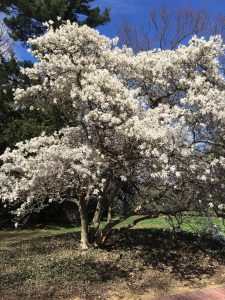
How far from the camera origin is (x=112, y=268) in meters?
8.42

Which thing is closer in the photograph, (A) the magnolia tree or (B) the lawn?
(B) the lawn

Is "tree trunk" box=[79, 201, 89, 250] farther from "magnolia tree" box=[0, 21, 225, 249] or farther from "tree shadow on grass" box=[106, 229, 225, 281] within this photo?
"tree shadow on grass" box=[106, 229, 225, 281]

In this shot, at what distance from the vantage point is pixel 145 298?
714 cm

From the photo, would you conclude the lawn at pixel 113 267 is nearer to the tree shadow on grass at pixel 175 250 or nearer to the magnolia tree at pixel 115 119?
the tree shadow on grass at pixel 175 250

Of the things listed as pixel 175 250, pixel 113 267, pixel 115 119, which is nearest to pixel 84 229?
pixel 113 267

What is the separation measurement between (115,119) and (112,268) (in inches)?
115

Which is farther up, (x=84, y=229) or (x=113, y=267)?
(x=84, y=229)

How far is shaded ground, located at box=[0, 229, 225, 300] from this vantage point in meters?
7.27

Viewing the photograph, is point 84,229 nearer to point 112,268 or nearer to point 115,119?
point 112,268

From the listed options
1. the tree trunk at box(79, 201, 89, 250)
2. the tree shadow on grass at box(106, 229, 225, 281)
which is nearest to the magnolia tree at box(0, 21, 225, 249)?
the tree trunk at box(79, 201, 89, 250)

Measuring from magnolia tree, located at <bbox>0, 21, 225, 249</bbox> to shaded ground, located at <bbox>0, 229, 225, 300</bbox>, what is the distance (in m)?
Result: 0.96

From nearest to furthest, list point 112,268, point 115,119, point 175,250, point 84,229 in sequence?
point 115,119 < point 112,268 < point 84,229 < point 175,250

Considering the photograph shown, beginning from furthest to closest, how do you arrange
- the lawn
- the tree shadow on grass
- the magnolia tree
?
the tree shadow on grass
the magnolia tree
the lawn

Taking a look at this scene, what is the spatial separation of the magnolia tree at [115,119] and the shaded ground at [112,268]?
0.96m
